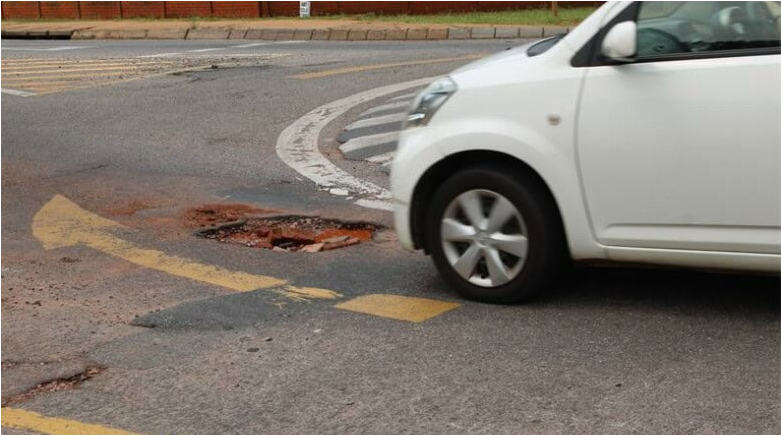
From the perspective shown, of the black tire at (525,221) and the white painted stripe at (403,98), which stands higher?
the black tire at (525,221)

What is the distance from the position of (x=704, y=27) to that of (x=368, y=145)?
5.71 metres

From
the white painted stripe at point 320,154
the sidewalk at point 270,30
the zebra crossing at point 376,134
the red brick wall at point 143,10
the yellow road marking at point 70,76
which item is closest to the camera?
the white painted stripe at point 320,154

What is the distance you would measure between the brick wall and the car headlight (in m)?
19.7

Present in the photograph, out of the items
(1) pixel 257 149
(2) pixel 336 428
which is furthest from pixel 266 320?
(1) pixel 257 149

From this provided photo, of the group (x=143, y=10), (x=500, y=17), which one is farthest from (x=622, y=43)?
(x=143, y=10)

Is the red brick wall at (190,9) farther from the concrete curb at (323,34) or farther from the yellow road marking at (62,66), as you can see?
the yellow road marking at (62,66)

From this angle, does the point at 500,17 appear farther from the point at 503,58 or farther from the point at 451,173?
the point at 451,173

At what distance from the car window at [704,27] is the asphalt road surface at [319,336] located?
48.5 inches

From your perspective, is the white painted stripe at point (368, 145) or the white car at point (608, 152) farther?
the white painted stripe at point (368, 145)

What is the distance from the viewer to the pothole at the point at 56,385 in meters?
4.60

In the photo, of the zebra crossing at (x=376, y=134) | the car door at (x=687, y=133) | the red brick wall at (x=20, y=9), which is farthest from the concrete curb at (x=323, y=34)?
the car door at (x=687, y=133)

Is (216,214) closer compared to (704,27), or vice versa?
(704,27)

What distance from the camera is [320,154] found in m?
10.3

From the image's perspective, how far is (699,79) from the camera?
16.2 ft
